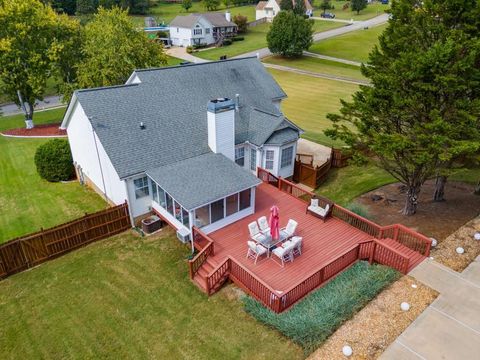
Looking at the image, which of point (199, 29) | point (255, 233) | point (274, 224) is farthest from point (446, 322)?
point (199, 29)

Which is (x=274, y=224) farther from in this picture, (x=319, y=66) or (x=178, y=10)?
(x=178, y=10)

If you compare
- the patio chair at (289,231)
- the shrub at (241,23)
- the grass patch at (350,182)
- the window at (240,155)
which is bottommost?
the grass patch at (350,182)

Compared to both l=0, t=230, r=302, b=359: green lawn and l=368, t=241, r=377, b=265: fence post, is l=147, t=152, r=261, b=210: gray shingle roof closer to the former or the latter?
l=0, t=230, r=302, b=359: green lawn

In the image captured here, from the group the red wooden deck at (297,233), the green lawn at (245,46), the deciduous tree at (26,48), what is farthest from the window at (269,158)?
the green lawn at (245,46)

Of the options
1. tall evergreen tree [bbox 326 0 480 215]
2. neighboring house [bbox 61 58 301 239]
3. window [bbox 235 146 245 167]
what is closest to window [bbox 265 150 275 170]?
neighboring house [bbox 61 58 301 239]

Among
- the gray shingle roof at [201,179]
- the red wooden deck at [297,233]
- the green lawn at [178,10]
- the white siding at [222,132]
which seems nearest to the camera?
the red wooden deck at [297,233]

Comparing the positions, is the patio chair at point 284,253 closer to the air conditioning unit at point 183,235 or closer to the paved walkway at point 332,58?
→ the air conditioning unit at point 183,235
